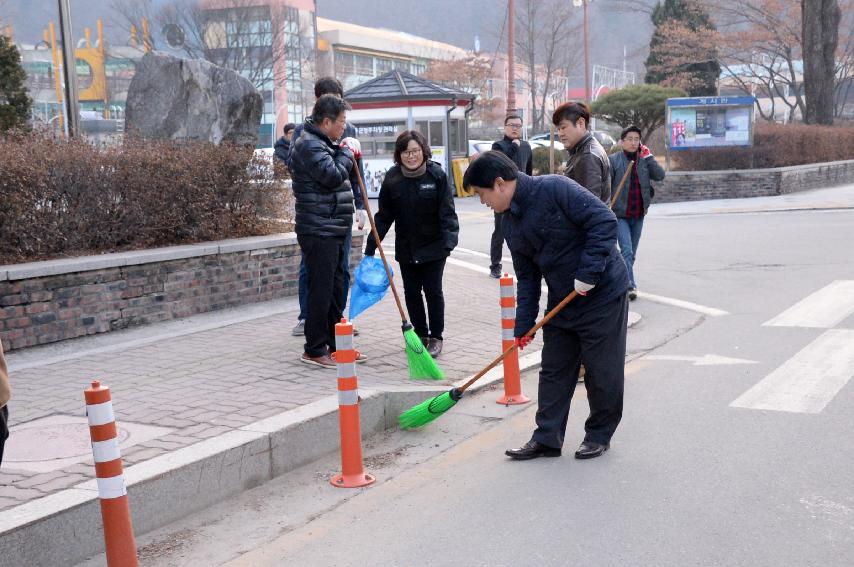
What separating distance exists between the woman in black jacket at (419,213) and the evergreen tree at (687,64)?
3152 cm

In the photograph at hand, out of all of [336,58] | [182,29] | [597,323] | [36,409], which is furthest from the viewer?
[336,58]

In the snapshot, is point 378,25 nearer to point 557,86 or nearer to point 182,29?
point 557,86

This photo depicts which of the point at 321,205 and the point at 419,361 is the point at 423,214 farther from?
the point at 419,361

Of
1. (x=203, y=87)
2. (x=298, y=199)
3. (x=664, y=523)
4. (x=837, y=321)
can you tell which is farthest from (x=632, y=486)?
(x=203, y=87)

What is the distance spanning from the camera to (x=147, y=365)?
6922 mm

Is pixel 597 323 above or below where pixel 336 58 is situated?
below

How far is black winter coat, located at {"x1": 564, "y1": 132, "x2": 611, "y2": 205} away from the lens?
6629mm

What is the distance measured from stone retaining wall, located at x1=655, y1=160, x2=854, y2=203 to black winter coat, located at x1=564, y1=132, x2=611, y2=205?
59.2 ft

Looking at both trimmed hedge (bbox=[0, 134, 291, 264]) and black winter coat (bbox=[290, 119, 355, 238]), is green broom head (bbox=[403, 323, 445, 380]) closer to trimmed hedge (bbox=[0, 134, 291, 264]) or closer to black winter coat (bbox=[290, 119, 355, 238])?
black winter coat (bbox=[290, 119, 355, 238])

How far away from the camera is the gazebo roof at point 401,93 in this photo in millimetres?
26844

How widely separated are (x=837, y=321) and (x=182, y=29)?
43270 millimetres

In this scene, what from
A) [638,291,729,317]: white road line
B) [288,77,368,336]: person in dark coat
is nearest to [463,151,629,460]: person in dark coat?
[288,77,368,336]: person in dark coat

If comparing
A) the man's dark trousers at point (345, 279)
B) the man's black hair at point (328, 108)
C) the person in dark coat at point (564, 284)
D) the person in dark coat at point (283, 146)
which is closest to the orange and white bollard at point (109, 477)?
the person in dark coat at point (564, 284)

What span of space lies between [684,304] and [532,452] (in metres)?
5.18
